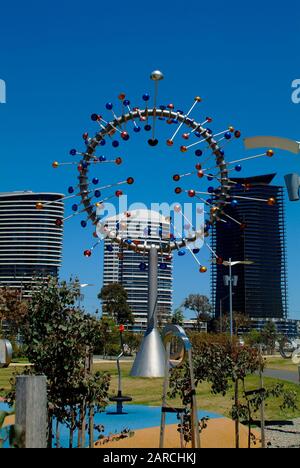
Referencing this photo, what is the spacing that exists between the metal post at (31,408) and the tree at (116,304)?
81.3 meters

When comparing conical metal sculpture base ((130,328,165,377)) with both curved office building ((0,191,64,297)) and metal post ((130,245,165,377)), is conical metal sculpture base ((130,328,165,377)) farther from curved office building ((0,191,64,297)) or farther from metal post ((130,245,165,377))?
curved office building ((0,191,64,297))

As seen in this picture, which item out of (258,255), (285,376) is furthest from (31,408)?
(258,255)

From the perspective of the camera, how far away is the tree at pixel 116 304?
3386 inches

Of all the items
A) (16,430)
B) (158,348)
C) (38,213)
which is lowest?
(158,348)

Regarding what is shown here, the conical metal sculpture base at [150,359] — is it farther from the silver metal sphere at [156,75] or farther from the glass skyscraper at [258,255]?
the glass skyscraper at [258,255]

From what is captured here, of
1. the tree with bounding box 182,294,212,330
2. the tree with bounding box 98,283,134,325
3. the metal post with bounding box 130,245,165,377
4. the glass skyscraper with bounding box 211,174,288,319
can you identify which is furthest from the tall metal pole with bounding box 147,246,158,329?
the glass skyscraper with bounding box 211,174,288,319

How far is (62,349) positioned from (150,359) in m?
15.3

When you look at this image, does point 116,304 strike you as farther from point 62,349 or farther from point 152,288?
point 62,349

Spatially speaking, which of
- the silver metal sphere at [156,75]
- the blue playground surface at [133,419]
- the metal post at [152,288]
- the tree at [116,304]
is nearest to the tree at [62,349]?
the blue playground surface at [133,419]

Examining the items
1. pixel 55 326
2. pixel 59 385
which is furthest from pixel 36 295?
pixel 59 385
